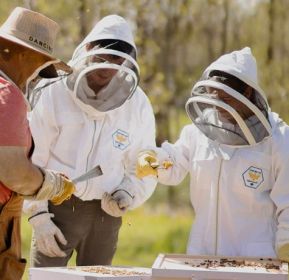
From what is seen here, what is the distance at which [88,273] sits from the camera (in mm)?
4602

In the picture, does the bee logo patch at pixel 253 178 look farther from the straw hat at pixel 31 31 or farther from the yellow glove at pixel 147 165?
the straw hat at pixel 31 31

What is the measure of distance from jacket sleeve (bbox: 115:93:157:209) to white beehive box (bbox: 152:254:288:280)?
2.85ft

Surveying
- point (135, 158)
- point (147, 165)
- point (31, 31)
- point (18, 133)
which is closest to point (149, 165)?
point (147, 165)

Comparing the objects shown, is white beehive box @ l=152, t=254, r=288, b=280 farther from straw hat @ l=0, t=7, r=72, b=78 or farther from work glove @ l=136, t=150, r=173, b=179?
straw hat @ l=0, t=7, r=72, b=78

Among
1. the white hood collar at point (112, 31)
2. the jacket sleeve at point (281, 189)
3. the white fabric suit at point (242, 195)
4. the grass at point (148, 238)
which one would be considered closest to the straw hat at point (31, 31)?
the white hood collar at point (112, 31)

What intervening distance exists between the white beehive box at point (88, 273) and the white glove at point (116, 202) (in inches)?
28.9

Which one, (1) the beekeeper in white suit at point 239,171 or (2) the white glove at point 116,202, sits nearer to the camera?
(1) the beekeeper in white suit at point 239,171

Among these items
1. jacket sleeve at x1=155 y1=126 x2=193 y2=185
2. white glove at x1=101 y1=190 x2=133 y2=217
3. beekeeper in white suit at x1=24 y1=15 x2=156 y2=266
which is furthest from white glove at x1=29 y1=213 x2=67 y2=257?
jacket sleeve at x1=155 y1=126 x2=193 y2=185

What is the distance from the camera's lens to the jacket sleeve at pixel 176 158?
17.7 ft

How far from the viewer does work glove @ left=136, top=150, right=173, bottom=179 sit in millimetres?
5309

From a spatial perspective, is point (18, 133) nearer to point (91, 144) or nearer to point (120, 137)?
point (91, 144)

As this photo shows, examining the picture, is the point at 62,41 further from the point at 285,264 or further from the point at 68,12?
the point at 285,264

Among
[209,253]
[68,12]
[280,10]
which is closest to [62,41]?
[68,12]

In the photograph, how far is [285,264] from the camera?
190 inches
